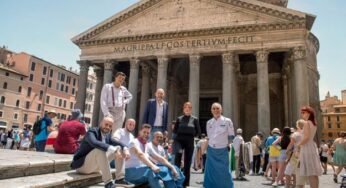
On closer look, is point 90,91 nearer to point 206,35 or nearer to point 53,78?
point 53,78

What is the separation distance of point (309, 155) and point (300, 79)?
12.2 m

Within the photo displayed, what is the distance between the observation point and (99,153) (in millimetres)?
4023

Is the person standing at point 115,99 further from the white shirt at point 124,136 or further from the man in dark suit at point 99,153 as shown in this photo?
the man in dark suit at point 99,153

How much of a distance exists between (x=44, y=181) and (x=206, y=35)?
15623mm

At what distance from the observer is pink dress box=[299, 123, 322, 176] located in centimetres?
457

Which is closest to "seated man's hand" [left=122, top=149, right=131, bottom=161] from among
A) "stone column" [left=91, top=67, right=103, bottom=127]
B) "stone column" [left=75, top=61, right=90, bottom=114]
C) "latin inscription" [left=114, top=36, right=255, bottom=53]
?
"latin inscription" [left=114, top=36, right=255, bottom=53]

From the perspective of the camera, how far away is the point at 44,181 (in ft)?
11.7

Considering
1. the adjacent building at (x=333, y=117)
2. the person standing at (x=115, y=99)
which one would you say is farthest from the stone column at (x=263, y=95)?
the adjacent building at (x=333, y=117)

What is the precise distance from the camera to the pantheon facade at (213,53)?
1616 cm

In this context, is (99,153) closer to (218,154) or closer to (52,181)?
(52,181)

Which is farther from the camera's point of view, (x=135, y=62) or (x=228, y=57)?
(x=135, y=62)

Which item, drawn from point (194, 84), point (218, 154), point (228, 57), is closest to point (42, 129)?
point (218, 154)

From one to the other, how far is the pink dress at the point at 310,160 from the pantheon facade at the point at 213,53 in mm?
10982

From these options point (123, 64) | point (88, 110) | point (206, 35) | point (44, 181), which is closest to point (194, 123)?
point (44, 181)
